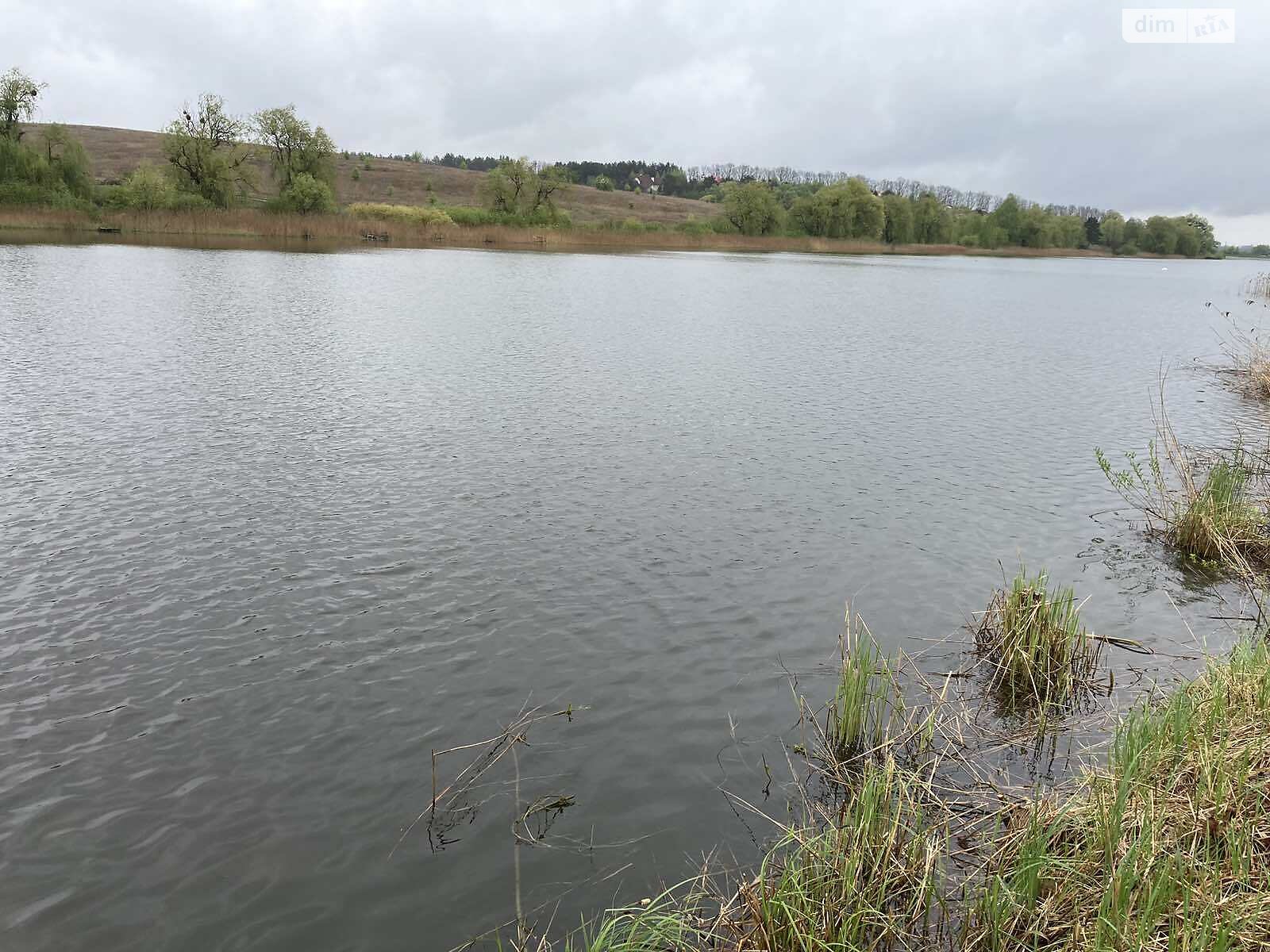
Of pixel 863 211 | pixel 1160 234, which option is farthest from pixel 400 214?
pixel 1160 234

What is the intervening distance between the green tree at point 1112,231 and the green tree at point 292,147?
17944cm

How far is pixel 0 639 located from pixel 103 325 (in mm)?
23383

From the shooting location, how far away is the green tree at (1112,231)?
637 ft

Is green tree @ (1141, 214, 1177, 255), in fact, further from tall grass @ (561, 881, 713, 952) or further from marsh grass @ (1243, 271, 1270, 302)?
tall grass @ (561, 881, 713, 952)

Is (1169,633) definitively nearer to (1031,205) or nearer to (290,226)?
(290,226)

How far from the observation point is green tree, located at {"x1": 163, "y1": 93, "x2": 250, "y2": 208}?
8706cm

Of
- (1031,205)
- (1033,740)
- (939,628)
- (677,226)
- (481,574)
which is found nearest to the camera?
(1033,740)

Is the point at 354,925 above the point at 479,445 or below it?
below

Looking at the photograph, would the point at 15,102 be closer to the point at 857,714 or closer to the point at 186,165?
the point at 186,165

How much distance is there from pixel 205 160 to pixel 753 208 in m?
75.2

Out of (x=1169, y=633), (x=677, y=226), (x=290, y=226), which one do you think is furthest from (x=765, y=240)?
(x=1169, y=633)

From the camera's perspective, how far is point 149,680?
8.59m

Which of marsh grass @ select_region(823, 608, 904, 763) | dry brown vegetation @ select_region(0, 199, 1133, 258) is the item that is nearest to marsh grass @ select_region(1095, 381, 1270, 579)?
marsh grass @ select_region(823, 608, 904, 763)

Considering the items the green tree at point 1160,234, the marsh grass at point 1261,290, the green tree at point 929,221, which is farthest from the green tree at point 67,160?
the green tree at point 1160,234
